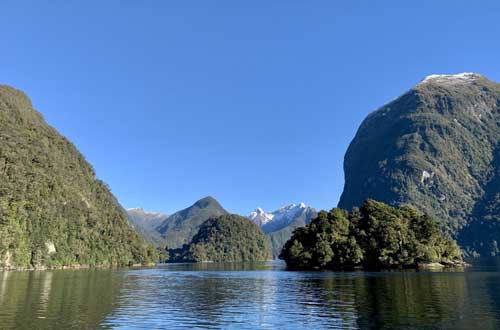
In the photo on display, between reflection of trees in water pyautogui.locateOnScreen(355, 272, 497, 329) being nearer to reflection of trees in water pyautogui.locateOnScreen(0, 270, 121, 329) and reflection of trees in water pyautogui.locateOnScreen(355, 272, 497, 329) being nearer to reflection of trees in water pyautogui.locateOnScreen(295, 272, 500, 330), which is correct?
reflection of trees in water pyautogui.locateOnScreen(295, 272, 500, 330)

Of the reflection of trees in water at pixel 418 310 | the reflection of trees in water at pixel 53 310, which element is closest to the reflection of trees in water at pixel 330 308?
the reflection of trees in water at pixel 418 310

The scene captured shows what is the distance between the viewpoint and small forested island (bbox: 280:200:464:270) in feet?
551

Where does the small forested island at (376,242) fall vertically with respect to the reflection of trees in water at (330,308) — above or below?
above

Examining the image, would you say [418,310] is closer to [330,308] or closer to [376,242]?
[330,308]

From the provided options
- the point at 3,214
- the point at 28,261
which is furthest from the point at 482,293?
the point at 28,261

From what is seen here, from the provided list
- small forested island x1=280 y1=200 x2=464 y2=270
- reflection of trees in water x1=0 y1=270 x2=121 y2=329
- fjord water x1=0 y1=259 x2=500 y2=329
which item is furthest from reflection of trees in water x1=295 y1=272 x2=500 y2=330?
small forested island x1=280 y1=200 x2=464 y2=270

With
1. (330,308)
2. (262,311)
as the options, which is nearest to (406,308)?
(330,308)

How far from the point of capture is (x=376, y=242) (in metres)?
173

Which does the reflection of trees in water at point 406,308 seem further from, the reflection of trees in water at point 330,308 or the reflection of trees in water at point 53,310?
the reflection of trees in water at point 53,310

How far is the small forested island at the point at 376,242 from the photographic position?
167875 millimetres

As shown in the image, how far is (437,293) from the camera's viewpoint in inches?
2849

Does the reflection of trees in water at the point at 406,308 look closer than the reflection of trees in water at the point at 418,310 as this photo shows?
No

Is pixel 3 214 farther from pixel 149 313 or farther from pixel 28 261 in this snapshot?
pixel 149 313

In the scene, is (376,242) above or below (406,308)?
above
